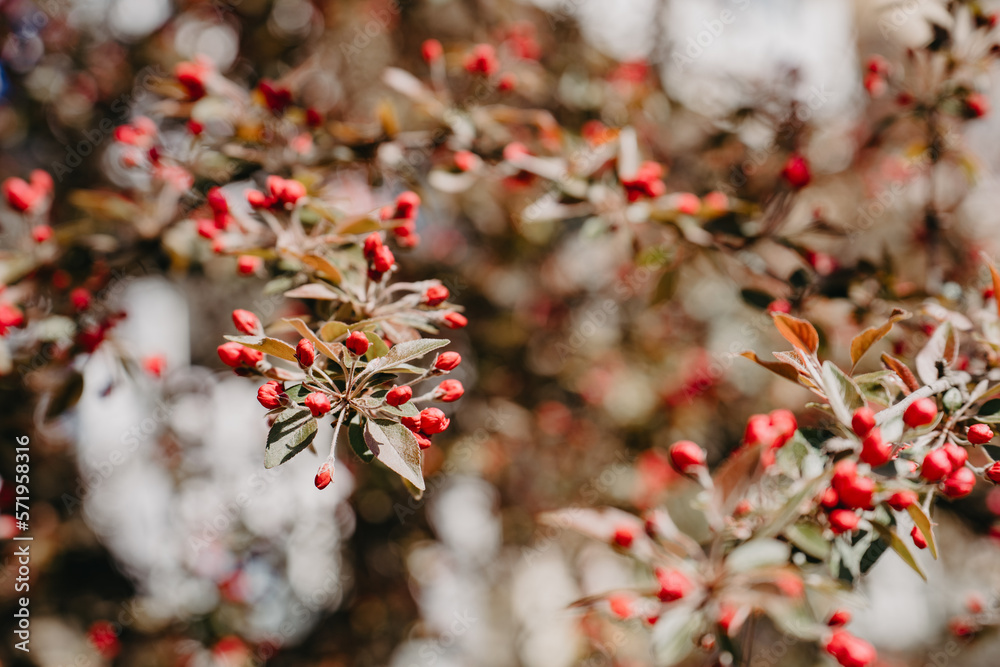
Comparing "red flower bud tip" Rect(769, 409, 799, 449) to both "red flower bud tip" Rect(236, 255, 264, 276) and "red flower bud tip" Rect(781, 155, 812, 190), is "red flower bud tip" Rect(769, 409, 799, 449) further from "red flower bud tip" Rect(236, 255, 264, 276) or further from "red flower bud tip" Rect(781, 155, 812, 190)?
"red flower bud tip" Rect(236, 255, 264, 276)

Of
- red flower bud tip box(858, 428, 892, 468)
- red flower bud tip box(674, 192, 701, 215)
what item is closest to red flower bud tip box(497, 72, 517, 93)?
red flower bud tip box(674, 192, 701, 215)

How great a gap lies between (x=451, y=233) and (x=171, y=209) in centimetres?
219

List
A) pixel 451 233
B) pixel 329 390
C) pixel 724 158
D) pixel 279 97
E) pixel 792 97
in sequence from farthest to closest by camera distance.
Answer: pixel 451 233 → pixel 724 158 → pixel 792 97 → pixel 279 97 → pixel 329 390

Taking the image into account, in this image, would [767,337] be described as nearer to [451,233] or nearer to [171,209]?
[451,233]

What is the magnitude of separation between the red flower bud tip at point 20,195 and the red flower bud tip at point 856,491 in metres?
2.28

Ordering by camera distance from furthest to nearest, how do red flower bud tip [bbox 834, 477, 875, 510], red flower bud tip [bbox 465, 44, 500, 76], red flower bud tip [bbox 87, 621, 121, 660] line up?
red flower bud tip [bbox 87, 621, 121, 660] < red flower bud tip [bbox 465, 44, 500, 76] < red flower bud tip [bbox 834, 477, 875, 510]

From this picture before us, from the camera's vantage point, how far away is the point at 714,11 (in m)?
3.62

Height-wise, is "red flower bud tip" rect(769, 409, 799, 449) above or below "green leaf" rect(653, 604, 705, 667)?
above

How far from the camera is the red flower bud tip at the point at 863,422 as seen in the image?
39.7 inches

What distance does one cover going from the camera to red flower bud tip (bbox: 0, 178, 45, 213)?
5.90 ft

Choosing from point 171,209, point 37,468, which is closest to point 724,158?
point 171,209

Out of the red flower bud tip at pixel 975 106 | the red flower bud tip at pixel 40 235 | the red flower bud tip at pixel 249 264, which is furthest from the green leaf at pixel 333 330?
the red flower bud tip at pixel 975 106

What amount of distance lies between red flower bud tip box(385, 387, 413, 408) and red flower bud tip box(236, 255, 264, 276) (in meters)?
0.57

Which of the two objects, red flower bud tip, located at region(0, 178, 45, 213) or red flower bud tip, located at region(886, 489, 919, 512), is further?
red flower bud tip, located at region(0, 178, 45, 213)
